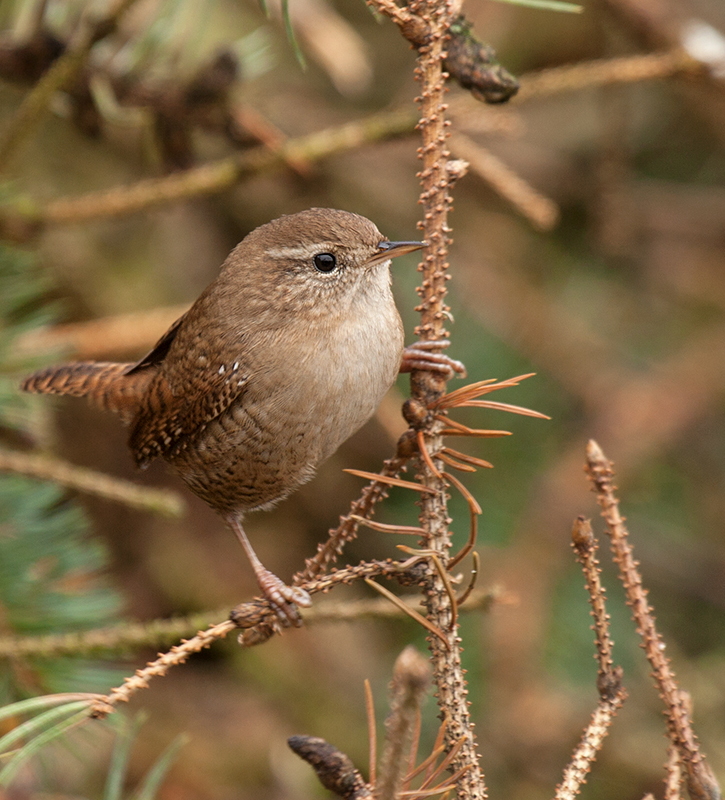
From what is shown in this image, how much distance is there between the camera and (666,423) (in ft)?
10.2

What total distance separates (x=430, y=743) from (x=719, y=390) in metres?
1.65

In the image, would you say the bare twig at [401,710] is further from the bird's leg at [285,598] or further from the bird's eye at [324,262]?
the bird's eye at [324,262]

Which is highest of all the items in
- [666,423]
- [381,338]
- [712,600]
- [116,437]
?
[381,338]

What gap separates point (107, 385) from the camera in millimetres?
2516

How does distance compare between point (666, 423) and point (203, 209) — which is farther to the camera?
point (203, 209)

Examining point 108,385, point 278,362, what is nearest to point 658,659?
point 278,362

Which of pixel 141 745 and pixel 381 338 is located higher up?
pixel 381 338

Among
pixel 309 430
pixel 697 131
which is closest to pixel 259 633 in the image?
pixel 309 430

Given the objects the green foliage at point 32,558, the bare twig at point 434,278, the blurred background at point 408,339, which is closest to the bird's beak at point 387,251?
the blurred background at point 408,339

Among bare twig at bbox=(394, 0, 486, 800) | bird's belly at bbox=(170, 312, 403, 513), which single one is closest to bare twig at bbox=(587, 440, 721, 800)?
bare twig at bbox=(394, 0, 486, 800)

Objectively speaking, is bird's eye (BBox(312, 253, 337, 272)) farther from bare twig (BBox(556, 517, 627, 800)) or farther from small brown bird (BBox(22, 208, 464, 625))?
bare twig (BBox(556, 517, 627, 800))

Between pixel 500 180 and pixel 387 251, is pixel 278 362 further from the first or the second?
pixel 500 180

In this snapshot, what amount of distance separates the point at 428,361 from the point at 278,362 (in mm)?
387

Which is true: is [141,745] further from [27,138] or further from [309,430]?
[27,138]
